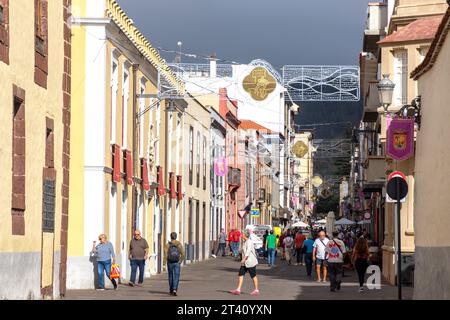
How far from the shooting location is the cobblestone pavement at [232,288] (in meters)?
27.0

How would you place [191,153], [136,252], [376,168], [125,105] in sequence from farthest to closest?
1. [191,153]
2. [376,168]
3. [125,105]
4. [136,252]

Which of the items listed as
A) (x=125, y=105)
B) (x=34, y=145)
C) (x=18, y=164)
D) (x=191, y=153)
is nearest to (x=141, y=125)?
(x=125, y=105)

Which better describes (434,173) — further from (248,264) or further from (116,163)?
(116,163)

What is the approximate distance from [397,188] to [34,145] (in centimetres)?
703

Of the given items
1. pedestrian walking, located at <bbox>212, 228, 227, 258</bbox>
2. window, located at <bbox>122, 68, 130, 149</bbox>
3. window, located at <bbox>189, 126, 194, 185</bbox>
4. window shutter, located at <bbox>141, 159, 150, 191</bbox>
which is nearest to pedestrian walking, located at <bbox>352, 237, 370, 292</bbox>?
window, located at <bbox>122, 68, 130, 149</bbox>

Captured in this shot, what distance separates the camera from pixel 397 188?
72.4ft

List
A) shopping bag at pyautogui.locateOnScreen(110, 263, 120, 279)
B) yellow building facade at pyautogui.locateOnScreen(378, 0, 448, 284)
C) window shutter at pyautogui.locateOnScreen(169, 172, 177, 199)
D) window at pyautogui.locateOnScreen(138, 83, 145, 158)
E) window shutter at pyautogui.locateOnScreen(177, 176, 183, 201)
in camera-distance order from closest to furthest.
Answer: shopping bag at pyautogui.locateOnScreen(110, 263, 120, 279) < yellow building facade at pyautogui.locateOnScreen(378, 0, 448, 284) < window at pyautogui.locateOnScreen(138, 83, 145, 158) < window shutter at pyautogui.locateOnScreen(169, 172, 177, 199) < window shutter at pyautogui.locateOnScreen(177, 176, 183, 201)

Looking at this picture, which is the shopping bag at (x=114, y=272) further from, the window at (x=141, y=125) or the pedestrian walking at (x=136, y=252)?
the window at (x=141, y=125)

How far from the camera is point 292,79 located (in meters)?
31.2

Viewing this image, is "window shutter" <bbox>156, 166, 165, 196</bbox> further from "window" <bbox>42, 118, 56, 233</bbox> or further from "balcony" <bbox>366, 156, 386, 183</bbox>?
"window" <bbox>42, 118, 56, 233</bbox>

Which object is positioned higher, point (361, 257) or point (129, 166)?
point (129, 166)

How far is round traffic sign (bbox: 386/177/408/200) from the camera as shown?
22.1 meters

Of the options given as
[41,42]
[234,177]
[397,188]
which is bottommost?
[397,188]
